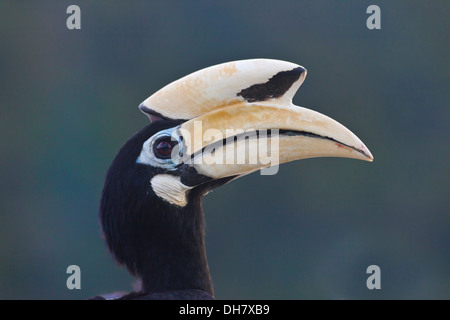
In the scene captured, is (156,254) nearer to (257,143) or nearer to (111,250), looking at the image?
(111,250)

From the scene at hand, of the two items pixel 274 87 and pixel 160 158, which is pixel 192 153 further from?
pixel 274 87

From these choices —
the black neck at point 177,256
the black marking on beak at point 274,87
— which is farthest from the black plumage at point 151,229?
the black marking on beak at point 274,87

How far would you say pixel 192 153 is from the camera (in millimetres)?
1689

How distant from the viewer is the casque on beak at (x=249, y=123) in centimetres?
164

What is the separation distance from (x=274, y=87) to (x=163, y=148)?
302 millimetres

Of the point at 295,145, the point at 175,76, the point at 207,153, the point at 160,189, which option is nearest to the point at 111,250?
the point at 160,189

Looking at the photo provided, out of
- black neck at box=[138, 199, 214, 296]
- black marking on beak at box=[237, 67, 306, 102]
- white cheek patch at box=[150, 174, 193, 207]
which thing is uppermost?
black marking on beak at box=[237, 67, 306, 102]

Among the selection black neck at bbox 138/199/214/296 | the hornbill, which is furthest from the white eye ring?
black neck at bbox 138/199/214/296

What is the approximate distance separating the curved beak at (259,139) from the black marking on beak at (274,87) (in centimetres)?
2

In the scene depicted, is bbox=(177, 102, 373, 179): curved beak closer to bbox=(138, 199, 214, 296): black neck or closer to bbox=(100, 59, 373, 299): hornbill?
bbox=(100, 59, 373, 299): hornbill

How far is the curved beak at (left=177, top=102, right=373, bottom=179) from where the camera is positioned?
5.34 ft

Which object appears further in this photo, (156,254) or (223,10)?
A: (223,10)
